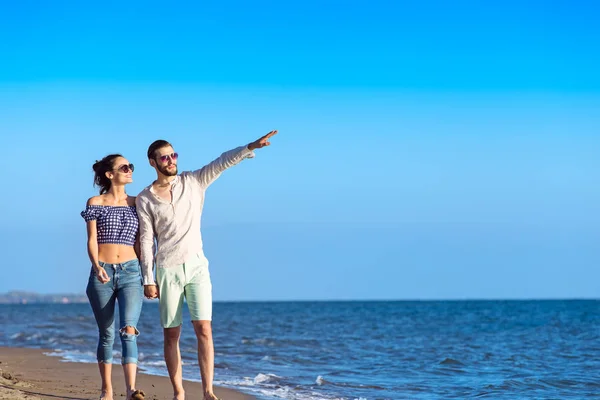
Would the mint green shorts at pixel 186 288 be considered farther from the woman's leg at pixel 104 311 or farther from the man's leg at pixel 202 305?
the woman's leg at pixel 104 311

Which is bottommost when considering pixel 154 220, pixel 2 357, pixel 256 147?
pixel 2 357

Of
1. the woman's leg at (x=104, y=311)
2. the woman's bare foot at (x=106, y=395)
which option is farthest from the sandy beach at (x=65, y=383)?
the woman's leg at (x=104, y=311)

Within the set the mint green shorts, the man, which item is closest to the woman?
the man

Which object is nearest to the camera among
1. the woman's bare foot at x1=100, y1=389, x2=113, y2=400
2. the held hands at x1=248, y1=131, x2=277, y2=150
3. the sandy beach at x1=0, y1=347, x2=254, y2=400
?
the held hands at x1=248, y1=131, x2=277, y2=150

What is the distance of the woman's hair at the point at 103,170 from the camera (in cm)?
595

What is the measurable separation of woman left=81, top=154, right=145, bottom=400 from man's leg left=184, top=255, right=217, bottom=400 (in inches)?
17.3

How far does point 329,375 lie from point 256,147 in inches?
255

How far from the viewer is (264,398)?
8.51m

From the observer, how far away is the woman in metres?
5.82

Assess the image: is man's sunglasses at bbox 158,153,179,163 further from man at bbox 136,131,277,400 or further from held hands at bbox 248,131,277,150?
held hands at bbox 248,131,277,150

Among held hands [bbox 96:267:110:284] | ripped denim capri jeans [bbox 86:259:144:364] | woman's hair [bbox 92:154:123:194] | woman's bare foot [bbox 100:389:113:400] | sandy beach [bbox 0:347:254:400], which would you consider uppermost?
woman's hair [bbox 92:154:123:194]

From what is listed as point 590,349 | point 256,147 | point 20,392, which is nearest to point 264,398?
point 20,392

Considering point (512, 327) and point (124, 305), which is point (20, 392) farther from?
point (512, 327)

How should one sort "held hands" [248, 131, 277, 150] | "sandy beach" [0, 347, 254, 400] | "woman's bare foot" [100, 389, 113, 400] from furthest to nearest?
"sandy beach" [0, 347, 254, 400] < "woman's bare foot" [100, 389, 113, 400] < "held hands" [248, 131, 277, 150]
